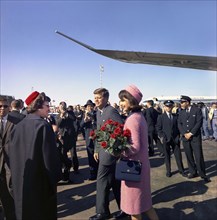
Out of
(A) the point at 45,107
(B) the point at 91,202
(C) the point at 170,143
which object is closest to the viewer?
(A) the point at 45,107

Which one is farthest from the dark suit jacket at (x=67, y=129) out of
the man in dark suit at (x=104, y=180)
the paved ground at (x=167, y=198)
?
the man in dark suit at (x=104, y=180)

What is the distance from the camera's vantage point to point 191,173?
658 centimetres

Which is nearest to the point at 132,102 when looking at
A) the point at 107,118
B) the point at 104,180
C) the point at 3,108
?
the point at 107,118

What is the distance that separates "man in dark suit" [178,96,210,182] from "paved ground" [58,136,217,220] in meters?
0.31

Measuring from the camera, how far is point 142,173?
3.12 meters

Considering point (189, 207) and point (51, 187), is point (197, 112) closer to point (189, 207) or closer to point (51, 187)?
point (189, 207)

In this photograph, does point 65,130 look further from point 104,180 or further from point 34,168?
point 34,168

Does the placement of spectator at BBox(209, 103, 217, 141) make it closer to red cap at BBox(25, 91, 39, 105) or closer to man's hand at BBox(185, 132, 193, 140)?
man's hand at BBox(185, 132, 193, 140)

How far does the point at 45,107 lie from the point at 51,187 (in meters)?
0.93

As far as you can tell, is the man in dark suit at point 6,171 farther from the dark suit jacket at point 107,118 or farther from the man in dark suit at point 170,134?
the man in dark suit at point 170,134

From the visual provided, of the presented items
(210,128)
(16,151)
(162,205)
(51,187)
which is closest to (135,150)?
(51,187)

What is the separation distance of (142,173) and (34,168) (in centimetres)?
132

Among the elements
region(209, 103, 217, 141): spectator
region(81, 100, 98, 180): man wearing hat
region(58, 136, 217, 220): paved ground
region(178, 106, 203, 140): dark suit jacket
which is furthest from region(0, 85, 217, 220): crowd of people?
region(209, 103, 217, 141): spectator

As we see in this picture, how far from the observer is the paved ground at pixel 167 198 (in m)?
4.43
